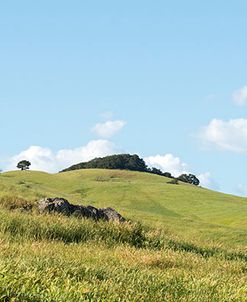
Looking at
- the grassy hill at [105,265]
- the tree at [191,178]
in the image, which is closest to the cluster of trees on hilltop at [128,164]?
the tree at [191,178]

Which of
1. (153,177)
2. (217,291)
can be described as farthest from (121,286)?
(153,177)

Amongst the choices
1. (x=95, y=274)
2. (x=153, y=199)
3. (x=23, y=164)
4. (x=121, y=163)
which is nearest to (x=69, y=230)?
(x=95, y=274)

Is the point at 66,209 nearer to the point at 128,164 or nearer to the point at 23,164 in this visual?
the point at 23,164

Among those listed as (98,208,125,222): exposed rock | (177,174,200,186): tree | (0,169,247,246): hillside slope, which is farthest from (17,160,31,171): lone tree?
(98,208,125,222): exposed rock

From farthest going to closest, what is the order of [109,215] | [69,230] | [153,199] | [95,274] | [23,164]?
[23,164] < [153,199] < [109,215] < [69,230] < [95,274]

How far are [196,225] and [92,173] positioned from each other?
87.4 meters

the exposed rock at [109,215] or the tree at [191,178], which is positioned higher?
the tree at [191,178]

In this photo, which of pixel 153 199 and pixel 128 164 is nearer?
pixel 153 199

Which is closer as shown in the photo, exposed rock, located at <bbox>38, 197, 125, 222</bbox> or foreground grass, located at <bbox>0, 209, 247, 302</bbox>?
foreground grass, located at <bbox>0, 209, 247, 302</bbox>

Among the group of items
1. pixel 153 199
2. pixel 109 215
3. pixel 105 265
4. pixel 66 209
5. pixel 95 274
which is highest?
pixel 153 199

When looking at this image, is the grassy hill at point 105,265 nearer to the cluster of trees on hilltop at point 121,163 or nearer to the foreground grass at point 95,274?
the foreground grass at point 95,274

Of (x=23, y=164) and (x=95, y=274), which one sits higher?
(x=23, y=164)

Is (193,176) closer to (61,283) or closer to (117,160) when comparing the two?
(117,160)

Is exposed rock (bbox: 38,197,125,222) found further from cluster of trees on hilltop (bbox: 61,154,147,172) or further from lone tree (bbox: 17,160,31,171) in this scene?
cluster of trees on hilltop (bbox: 61,154,147,172)
